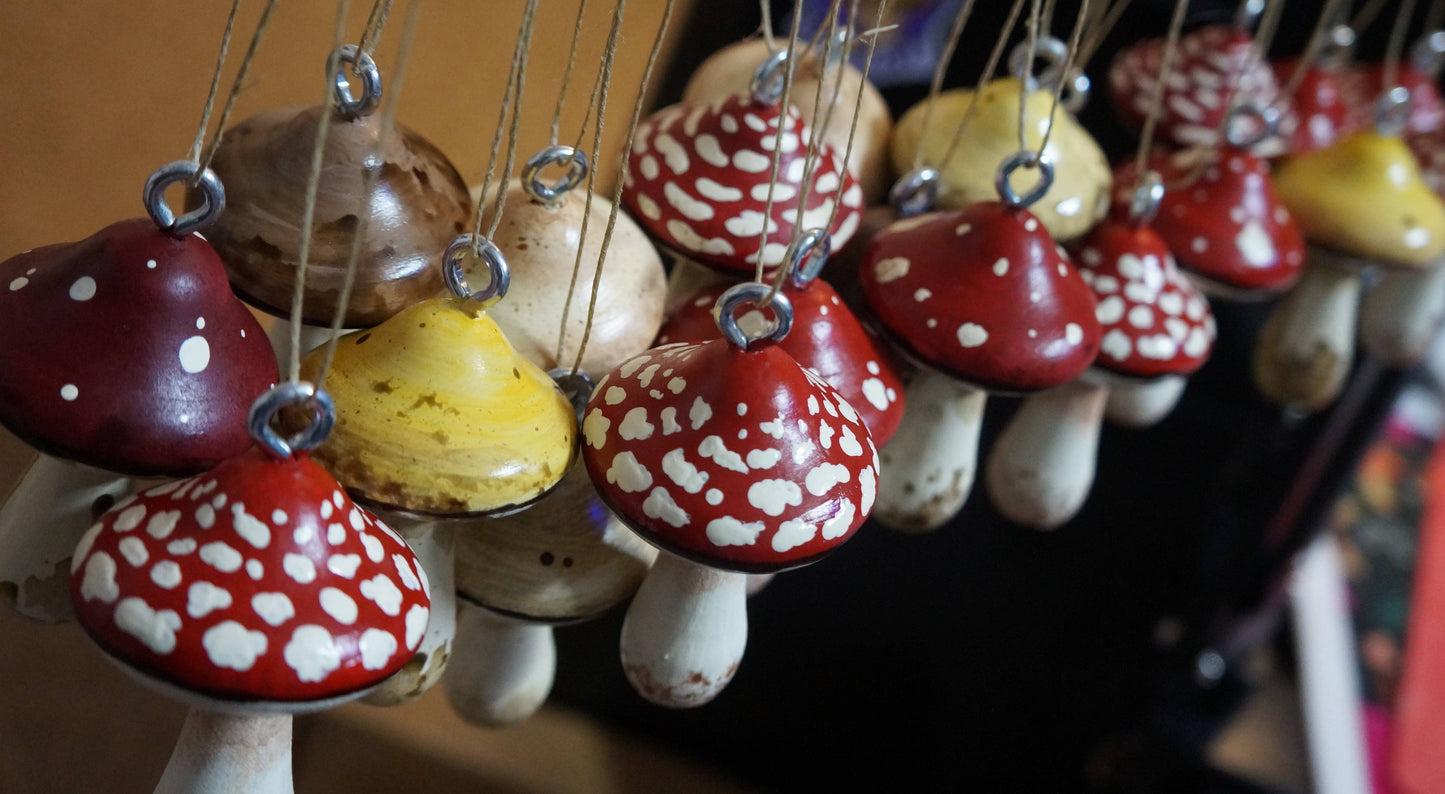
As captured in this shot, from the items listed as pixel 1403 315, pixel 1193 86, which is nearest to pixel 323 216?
Answer: pixel 1193 86

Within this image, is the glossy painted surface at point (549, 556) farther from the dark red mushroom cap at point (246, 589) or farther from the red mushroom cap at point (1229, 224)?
the red mushroom cap at point (1229, 224)

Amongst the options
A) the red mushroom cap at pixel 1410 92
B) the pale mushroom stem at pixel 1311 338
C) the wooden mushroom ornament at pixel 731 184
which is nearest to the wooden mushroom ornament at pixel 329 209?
the wooden mushroom ornament at pixel 731 184

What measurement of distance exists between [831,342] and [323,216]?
18cm

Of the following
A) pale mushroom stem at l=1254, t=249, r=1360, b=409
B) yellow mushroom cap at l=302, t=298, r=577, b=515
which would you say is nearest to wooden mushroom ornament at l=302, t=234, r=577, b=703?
yellow mushroom cap at l=302, t=298, r=577, b=515

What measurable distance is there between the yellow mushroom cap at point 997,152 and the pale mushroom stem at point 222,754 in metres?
0.37

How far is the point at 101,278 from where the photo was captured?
1.09ft

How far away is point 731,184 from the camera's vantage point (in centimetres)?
47

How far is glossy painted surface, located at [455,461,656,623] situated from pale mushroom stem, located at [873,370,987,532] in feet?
0.50

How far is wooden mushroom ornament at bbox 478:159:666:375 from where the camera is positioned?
443 mm

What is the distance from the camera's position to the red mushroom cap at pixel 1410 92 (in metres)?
0.89

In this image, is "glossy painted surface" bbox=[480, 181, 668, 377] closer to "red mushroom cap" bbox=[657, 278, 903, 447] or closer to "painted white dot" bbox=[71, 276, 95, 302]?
"red mushroom cap" bbox=[657, 278, 903, 447]

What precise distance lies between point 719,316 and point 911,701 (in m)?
0.82

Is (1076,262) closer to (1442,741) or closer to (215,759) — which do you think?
(215,759)

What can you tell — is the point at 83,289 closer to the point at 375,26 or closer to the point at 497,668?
the point at 375,26
